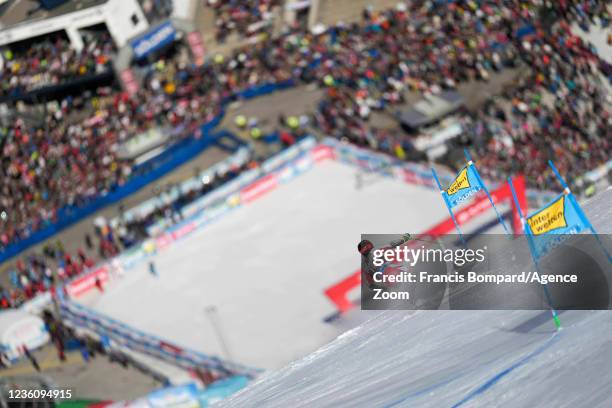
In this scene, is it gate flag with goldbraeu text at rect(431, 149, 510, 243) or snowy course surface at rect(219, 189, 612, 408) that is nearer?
snowy course surface at rect(219, 189, 612, 408)

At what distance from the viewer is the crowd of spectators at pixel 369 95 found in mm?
33250

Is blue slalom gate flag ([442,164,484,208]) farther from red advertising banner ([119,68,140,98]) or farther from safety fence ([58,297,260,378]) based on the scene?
red advertising banner ([119,68,140,98])

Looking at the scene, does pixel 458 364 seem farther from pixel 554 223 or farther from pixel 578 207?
pixel 578 207

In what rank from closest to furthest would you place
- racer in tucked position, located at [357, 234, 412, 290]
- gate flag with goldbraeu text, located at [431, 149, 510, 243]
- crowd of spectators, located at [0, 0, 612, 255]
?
gate flag with goldbraeu text, located at [431, 149, 510, 243] → racer in tucked position, located at [357, 234, 412, 290] → crowd of spectators, located at [0, 0, 612, 255]

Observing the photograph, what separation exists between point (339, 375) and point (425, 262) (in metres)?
2.29

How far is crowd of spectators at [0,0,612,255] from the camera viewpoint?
109ft

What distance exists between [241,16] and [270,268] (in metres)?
21.6

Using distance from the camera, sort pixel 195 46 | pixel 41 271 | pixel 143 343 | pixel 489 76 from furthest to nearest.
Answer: pixel 195 46
pixel 489 76
pixel 41 271
pixel 143 343

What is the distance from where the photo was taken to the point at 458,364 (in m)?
13.0

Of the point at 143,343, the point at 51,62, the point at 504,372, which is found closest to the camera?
the point at 504,372

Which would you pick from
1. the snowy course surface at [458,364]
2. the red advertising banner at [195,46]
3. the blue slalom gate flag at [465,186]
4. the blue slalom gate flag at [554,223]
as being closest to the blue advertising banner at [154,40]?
the red advertising banner at [195,46]

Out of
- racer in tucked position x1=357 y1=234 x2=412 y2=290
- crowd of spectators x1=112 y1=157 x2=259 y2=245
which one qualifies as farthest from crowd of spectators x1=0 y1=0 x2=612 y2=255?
racer in tucked position x1=357 y1=234 x2=412 y2=290

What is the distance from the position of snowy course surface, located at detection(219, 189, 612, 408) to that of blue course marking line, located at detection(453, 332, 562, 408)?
0.02 metres

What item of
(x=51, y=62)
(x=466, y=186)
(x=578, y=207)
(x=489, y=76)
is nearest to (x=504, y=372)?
(x=578, y=207)
